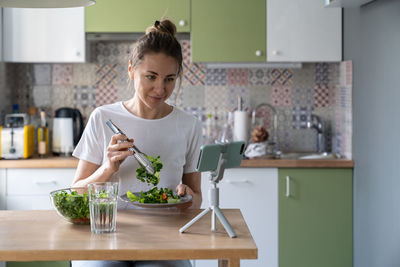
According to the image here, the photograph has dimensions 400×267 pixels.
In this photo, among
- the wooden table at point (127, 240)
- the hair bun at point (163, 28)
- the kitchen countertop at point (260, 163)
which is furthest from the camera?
the kitchen countertop at point (260, 163)

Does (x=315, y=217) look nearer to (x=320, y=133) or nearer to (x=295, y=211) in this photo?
(x=295, y=211)

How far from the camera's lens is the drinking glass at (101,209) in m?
1.74

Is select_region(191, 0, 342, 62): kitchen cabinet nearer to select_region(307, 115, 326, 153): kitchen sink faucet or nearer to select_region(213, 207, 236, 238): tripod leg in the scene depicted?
select_region(307, 115, 326, 153): kitchen sink faucet

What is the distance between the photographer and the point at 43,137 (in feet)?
12.9

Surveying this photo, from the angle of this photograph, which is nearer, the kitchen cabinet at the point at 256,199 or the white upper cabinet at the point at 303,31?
the kitchen cabinet at the point at 256,199

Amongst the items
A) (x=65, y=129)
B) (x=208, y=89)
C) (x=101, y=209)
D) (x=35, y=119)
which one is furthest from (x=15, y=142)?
(x=101, y=209)

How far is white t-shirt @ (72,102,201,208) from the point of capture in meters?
2.23

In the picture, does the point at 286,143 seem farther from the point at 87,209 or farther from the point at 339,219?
the point at 87,209

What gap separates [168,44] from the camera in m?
2.21

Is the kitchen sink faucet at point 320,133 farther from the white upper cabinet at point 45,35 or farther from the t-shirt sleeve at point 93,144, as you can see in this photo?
the t-shirt sleeve at point 93,144

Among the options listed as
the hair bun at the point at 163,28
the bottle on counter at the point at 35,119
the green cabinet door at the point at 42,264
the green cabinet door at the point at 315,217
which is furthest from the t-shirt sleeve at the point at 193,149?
the bottle on counter at the point at 35,119

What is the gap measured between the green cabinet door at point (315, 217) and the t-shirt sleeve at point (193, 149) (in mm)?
1357

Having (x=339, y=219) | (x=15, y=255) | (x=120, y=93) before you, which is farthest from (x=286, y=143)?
(x=15, y=255)

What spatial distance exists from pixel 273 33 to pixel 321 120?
76 centimetres
